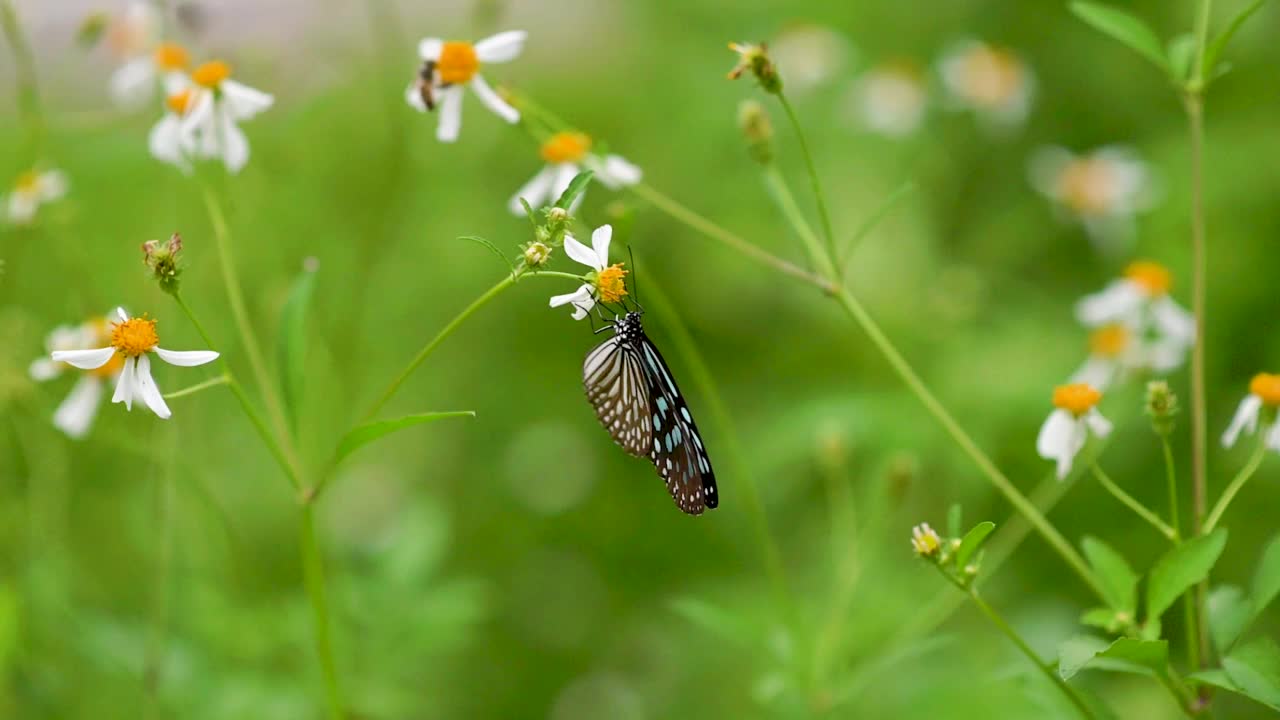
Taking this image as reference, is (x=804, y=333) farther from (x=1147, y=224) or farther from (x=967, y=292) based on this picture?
(x=1147, y=224)

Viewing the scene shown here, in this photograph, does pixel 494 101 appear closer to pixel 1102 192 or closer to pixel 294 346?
pixel 294 346

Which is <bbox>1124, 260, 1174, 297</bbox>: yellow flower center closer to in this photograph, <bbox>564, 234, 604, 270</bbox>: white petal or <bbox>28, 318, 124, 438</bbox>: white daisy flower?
<bbox>564, 234, 604, 270</bbox>: white petal

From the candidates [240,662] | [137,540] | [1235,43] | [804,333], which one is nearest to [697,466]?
[240,662]

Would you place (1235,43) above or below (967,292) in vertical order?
above

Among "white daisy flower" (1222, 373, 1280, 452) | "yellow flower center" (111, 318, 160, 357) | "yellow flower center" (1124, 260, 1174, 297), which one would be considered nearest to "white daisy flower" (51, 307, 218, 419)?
"yellow flower center" (111, 318, 160, 357)

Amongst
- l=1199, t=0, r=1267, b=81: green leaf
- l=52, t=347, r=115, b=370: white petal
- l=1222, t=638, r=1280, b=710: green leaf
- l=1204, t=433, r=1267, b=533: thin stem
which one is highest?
l=52, t=347, r=115, b=370: white petal

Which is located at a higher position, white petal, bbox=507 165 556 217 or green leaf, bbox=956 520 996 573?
white petal, bbox=507 165 556 217
